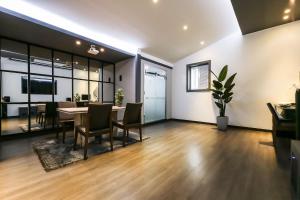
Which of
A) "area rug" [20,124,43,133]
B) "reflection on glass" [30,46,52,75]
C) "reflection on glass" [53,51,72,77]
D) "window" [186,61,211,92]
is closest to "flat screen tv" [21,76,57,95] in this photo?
"reflection on glass" [30,46,52,75]

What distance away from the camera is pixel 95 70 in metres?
5.62

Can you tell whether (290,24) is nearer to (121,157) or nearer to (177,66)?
(177,66)

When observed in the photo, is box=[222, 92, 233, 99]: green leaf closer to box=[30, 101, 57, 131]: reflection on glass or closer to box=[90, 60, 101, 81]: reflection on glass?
box=[90, 60, 101, 81]: reflection on glass

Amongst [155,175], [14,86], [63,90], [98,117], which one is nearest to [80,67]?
[63,90]

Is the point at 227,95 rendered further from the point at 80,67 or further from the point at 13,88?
the point at 13,88

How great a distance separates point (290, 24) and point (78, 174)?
21.0 feet

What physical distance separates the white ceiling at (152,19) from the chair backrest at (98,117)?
212cm

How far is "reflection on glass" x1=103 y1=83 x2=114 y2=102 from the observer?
5.96 m

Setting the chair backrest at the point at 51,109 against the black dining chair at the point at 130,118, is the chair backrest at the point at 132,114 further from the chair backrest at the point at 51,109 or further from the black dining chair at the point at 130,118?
the chair backrest at the point at 51,109

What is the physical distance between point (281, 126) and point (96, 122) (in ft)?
12.3

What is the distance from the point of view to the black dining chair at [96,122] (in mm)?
2689

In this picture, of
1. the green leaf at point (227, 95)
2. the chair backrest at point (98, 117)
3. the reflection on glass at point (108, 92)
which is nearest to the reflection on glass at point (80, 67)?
the reflection on glass at point (108, 92)

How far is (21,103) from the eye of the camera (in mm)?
4016

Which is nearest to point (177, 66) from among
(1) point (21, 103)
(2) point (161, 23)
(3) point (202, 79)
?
(3) point (202, 79)
